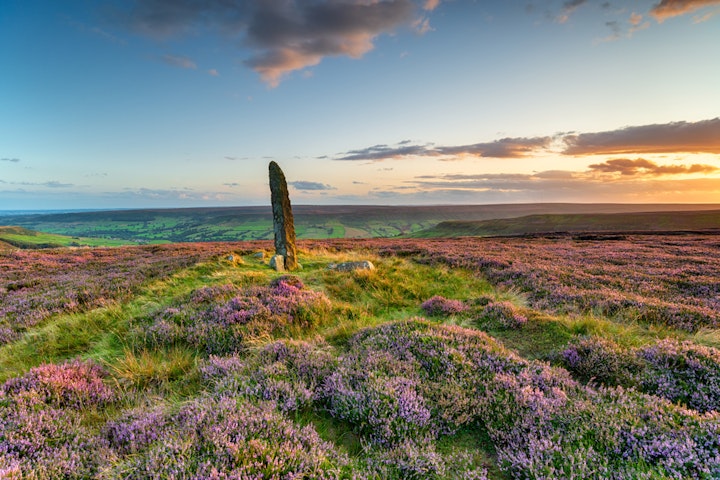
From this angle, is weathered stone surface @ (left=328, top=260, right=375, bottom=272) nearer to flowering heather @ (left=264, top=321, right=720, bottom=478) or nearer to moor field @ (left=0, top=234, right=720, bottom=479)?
moor field @ (left=0, top=234, right=720, bottom=479)

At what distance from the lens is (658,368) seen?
4.94 meters

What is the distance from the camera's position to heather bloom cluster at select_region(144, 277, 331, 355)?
668 centimetres

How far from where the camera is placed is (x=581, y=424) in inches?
140

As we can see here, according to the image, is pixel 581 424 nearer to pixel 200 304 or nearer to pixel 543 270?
pixel 200 304

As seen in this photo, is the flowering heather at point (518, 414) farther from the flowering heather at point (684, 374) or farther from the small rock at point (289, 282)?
the small rock at point (289, 282)

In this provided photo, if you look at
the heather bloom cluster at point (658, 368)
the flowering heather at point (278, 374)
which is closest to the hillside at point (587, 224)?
the heather bloom cluster at point (658, 368)

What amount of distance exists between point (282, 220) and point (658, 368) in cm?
1587

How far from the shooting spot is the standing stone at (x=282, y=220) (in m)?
16.8

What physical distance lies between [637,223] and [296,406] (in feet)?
389

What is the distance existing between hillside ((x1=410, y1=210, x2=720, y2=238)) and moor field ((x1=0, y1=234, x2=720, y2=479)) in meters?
75.7

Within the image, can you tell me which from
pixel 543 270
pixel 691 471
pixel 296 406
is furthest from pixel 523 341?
pixel 543 270

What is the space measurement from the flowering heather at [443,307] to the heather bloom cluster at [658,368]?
337 cm

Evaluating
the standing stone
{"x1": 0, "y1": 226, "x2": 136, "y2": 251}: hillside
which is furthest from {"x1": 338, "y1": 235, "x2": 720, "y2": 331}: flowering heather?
{"x1": 0, "y1": 226, "x2": 136, "y2": 251}: hillside

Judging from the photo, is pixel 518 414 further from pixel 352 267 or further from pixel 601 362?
pixel 352 267
